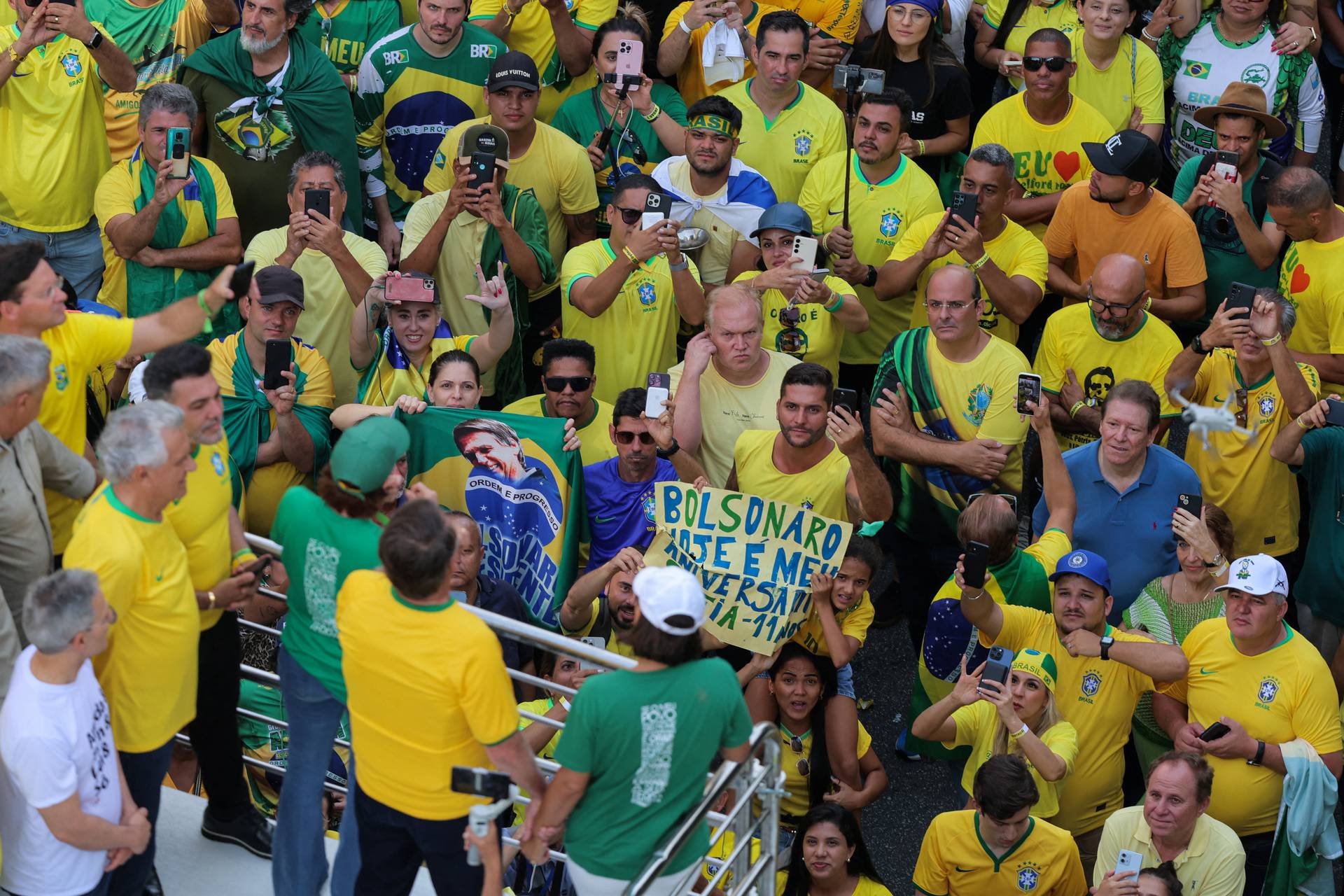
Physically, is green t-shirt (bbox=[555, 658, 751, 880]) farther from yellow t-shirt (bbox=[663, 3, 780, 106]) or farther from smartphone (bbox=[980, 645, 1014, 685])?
yellow t-shirt (bbox=[663, 3, 780, 106])

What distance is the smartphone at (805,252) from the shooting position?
8.77 metres

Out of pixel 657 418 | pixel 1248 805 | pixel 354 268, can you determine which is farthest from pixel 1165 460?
pixel 354 268

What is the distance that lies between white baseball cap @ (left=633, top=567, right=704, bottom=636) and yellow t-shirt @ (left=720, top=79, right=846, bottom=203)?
5.24 meters

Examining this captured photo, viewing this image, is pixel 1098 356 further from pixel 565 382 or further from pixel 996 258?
pixel 565 382

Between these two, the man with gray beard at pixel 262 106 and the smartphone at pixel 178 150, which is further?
the man with gray beard at pixel 262 106

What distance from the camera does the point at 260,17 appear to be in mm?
9141

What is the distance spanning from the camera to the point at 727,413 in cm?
854

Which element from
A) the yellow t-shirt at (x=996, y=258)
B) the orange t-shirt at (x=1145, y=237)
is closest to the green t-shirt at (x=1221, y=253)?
the orange t-shirt at (x=1145, y=237)

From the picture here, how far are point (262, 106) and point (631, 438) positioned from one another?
310 centimetres

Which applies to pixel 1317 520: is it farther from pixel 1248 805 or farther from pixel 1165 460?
pixel 1248 805

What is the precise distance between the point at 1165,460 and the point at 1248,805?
1.73 m

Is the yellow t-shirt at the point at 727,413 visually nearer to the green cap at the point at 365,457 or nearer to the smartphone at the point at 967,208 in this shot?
the smartphone at the point at 967,208

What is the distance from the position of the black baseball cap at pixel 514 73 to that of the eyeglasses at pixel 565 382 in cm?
191

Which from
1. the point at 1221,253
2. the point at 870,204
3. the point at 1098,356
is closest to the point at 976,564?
the point at 1098,356
